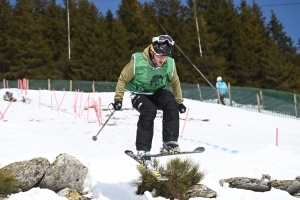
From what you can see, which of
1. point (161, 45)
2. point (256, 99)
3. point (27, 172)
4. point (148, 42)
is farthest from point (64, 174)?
point (148, 42)

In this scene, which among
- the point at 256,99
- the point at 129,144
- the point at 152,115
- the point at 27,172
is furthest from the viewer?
the point at 256,99

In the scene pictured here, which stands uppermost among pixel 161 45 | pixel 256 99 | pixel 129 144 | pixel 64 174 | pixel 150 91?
pixel 161 45

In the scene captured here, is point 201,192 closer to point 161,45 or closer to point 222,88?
point 161,45

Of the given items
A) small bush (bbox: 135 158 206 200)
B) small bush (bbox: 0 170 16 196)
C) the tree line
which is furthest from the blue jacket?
the tree line

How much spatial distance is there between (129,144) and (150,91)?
4.29 meters

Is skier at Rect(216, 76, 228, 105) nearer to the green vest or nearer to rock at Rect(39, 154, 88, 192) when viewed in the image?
the green vest

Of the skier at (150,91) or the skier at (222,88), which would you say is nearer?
the skier at (150,91)

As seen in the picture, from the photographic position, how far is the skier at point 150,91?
5.38 metres

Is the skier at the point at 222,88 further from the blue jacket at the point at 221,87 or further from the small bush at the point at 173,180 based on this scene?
the small bush at the point at 173,180

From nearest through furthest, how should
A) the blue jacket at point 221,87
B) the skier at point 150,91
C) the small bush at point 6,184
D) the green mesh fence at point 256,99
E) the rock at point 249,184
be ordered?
the small bush at point 6,184
the skier at point 150,91
the rock at point 249,184
the green mesh fence at point 256,99
the blue jacket at point 221,87

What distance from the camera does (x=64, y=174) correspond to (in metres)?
5.50

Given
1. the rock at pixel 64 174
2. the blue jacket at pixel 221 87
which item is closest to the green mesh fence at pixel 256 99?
the blue jacket at pixel 221 87

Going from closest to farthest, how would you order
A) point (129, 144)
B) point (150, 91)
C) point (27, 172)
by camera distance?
point (27, 172) → point (150, 91) → point (129, 144)

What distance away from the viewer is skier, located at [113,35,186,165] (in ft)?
17.7
